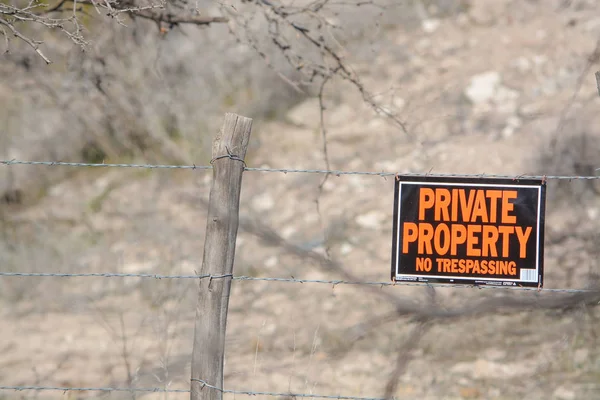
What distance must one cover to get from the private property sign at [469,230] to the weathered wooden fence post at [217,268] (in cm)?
70

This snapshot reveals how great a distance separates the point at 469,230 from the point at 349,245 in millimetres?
4443

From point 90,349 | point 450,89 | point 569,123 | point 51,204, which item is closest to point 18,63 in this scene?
point 51,204

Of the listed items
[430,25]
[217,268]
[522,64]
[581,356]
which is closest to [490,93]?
[522,64]

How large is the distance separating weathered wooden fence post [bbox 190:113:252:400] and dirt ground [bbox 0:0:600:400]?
156 centimetres

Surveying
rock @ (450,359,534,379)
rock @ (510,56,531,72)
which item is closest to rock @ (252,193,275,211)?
rock @ (450,359,534,379)

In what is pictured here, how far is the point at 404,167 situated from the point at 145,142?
321 cm

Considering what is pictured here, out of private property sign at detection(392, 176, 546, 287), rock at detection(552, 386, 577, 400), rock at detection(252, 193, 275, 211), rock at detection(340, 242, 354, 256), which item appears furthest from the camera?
rock at detection(252, 193, 275, 211)

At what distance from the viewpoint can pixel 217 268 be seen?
3.00 m

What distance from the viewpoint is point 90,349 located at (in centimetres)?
639

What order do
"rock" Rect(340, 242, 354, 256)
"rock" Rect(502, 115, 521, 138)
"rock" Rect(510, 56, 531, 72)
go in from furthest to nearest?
1. "rock" Rect(510, 56, 531, 72)
2. "rock" Rect(502, 115, 521, 138)
3. "rock" Rect(340, 242, 354, 256)

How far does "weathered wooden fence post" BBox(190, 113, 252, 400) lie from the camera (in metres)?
2.99

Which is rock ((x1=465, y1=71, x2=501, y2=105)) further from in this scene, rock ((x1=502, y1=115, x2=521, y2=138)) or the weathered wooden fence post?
the weathered wooden fence post

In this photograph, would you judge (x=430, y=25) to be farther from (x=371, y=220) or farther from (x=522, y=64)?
(x=371, y=220)

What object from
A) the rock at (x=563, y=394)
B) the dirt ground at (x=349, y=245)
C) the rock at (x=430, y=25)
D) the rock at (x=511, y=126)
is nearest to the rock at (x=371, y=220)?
the dirt ground at (x=349, y=245)
